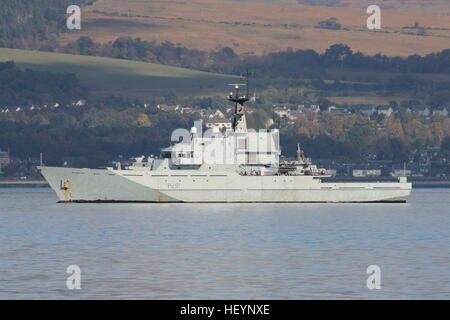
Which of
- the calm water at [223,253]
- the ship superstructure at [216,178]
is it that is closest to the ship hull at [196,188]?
the ship superstructure at [216,178]

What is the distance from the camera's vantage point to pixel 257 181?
97.9 metres

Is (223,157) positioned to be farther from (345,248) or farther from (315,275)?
(315,275)

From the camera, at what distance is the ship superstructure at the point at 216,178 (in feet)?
315

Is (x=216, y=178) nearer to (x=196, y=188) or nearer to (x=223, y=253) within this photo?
(x=196, y=188)

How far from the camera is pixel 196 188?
9656 cm

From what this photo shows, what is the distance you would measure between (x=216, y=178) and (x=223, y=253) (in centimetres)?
3985

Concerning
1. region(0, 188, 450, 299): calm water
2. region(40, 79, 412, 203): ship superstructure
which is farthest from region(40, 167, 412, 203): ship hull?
region(0, 188, 450, 299): calm water

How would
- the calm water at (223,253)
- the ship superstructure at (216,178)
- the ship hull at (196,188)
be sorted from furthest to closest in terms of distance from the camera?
the ship superstructure at (216,178) < the ship hull at (196,188) < the calm water at (223,253)

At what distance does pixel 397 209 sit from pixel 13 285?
192 feet

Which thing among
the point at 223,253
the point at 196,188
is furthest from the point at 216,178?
the point at 223,253

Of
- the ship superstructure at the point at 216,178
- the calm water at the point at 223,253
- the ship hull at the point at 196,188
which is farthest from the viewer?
the ship superstructure at the point at 216,178

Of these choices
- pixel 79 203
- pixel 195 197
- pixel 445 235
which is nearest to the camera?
pixel 445 235

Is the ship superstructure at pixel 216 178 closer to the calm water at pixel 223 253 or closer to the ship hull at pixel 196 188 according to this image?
the ship hull at pixel 196 188
